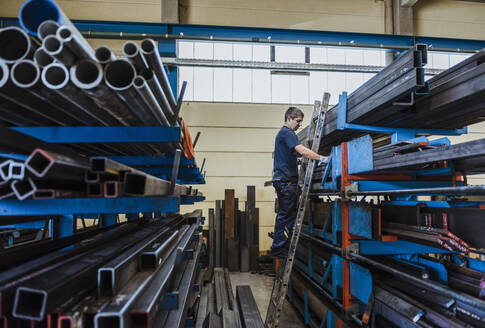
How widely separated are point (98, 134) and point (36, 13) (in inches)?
22.8

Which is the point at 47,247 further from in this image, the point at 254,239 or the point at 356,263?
the point at 254,239

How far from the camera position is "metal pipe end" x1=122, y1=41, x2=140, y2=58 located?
1.11m

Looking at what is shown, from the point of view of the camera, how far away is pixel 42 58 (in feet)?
3.58

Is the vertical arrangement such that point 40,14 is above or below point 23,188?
above

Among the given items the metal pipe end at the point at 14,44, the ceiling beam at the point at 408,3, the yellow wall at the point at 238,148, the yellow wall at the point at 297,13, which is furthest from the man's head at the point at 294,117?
the ceiling beam at the point at 408,3

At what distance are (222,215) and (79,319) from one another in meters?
5.47

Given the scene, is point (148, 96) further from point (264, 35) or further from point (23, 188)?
point (264, 35)

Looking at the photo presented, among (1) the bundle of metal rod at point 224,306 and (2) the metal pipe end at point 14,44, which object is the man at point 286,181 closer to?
(1) the bundle of metal rod at point 224,306

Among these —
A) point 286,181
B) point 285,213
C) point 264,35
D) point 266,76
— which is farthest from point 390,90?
point 266,76

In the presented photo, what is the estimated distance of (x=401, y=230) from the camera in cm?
235

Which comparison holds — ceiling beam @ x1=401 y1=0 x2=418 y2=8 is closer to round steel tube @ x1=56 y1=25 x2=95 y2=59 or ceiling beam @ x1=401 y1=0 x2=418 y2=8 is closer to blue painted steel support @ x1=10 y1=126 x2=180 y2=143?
blue painted steel support @ x1=10 y1=126 x2=180 y2=143

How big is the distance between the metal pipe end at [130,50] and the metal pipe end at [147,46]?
0.27 ft

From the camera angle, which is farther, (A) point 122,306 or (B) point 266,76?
(B) point 266,76

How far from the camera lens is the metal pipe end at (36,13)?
1136 millimetres
